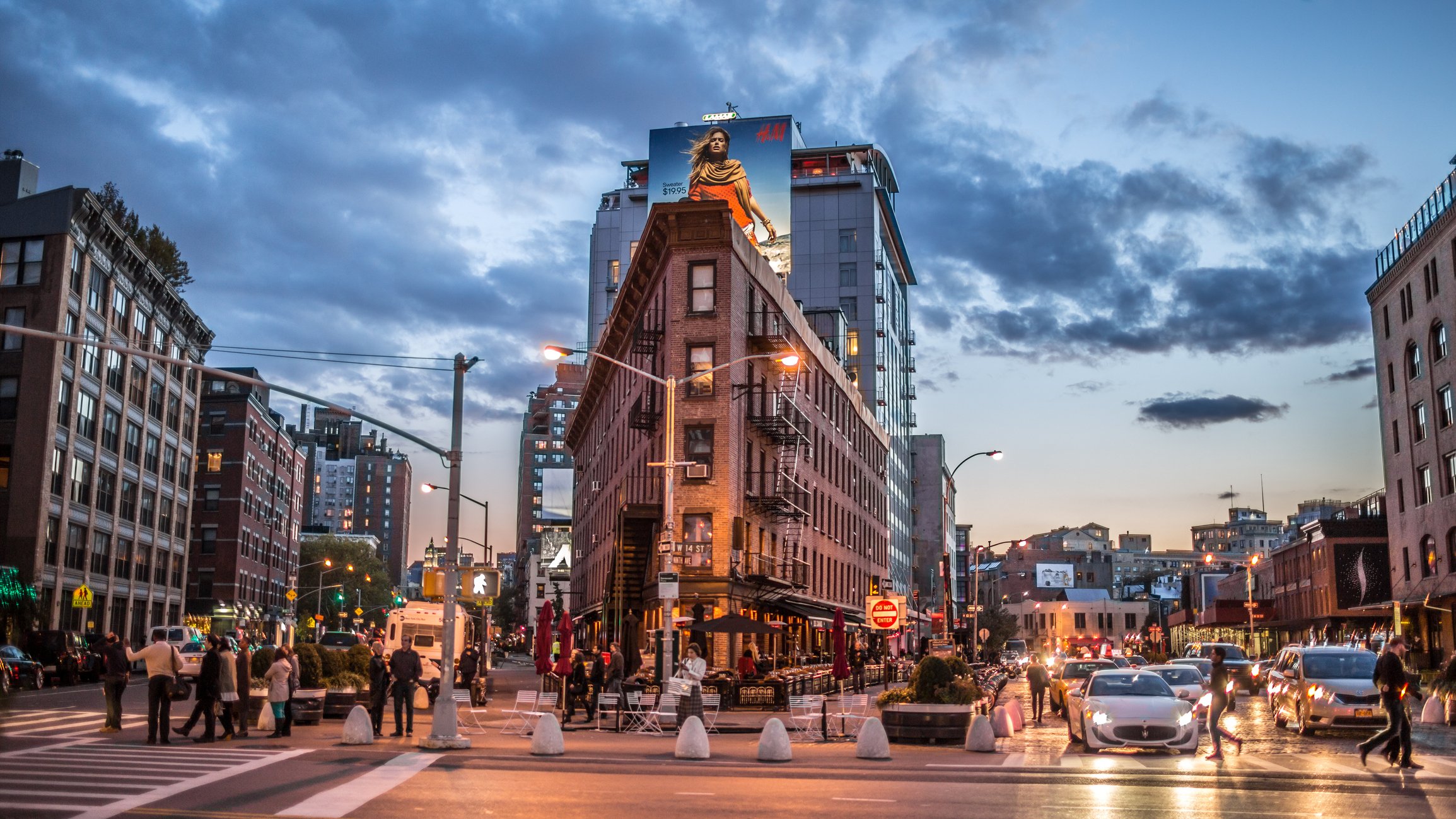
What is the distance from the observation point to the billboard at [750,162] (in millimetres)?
90750

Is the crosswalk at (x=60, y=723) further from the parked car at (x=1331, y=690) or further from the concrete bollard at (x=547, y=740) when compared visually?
the parked car at (x=1331, y=690)

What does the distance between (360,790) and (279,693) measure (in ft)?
29.5

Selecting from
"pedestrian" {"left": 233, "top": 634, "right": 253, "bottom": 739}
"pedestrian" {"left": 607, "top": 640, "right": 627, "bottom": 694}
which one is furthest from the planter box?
"pedestrian" {"left": 233, "top": 634, "right": 253, "bottom": 739}

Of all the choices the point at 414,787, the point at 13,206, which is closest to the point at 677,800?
the point at 414,787

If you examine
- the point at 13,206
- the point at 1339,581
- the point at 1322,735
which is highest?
the point at 13,206

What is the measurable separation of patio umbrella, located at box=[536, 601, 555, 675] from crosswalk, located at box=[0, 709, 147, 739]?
9.49 metres

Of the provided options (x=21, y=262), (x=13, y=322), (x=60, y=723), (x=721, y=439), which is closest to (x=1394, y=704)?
(x=60, y=723)

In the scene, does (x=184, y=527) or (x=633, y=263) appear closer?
(x=633, y=263)

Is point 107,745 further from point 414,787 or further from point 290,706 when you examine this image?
point 414,787

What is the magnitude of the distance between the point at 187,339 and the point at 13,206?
2085 centimetres

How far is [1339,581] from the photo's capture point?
77000 millimetres

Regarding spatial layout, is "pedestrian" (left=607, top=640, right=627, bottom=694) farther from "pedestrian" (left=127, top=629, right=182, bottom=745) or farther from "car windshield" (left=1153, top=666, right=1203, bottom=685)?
"car windshield" (left=1153, top=666, right=1203, bottom=685)

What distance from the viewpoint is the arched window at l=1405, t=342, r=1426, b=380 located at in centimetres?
5838

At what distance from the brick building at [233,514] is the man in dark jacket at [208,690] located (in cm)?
6920
